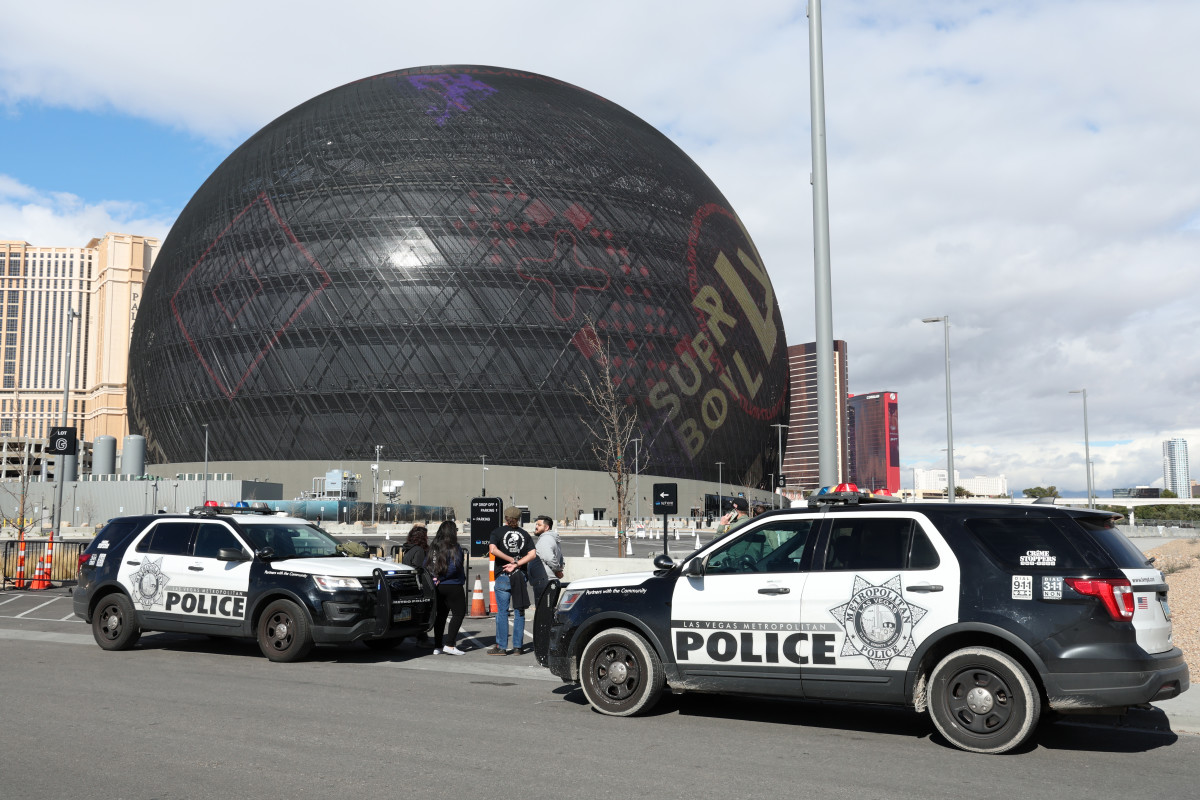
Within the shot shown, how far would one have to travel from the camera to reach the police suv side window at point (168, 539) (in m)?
13.5

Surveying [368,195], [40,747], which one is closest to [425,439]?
[368,195]

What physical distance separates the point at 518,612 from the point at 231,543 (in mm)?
3914

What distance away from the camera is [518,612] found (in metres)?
13.2

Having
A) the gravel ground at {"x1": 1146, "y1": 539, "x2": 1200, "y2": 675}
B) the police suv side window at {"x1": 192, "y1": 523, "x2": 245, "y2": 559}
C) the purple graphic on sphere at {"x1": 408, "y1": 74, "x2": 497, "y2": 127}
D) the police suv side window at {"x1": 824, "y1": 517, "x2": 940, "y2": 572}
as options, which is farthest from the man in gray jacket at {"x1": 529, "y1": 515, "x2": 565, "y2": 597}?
the purple graphic on sphere at {"x1": 408, "y1": 74, "x2": 497, "y2": 127}

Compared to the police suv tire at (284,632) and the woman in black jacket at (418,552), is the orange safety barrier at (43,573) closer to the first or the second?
the woman in black jacket at (418,552)

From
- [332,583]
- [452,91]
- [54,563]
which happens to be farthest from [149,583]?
[452,91]

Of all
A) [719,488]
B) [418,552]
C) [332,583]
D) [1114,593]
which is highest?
[719,488]

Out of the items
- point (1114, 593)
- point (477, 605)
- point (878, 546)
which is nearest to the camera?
point (1114, 593)

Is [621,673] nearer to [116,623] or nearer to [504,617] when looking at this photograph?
[504,617]

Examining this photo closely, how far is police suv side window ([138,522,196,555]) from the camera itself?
44.3ft

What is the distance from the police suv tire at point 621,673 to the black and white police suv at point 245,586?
4.13 meters

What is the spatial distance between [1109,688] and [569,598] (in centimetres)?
462

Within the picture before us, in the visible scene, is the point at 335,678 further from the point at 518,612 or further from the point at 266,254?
the point at 266,254

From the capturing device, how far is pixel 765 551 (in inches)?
345
